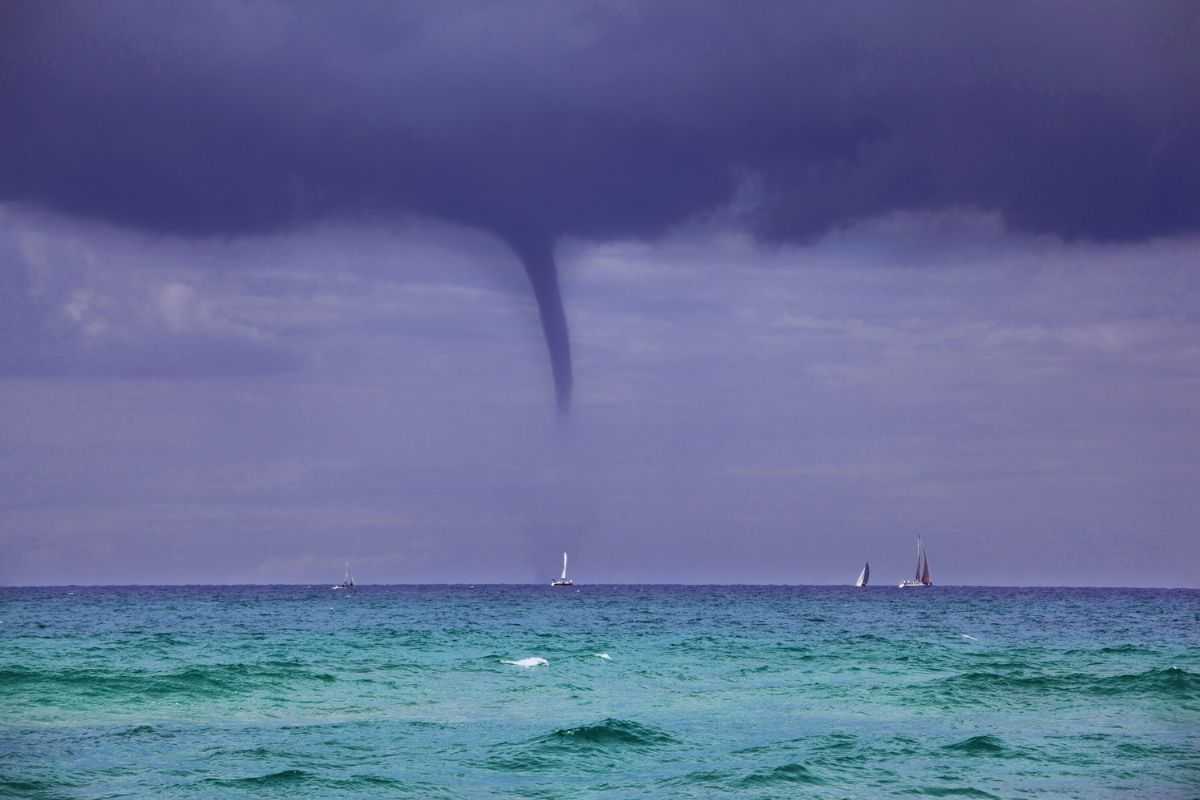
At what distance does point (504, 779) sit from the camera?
25.2 metres

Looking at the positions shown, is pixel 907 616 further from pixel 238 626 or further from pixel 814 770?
pixel 814 770

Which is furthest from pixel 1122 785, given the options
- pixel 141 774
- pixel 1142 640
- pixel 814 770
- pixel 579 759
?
pixel 1142 640

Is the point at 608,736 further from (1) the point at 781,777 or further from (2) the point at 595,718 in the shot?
(1) the point at 781,777

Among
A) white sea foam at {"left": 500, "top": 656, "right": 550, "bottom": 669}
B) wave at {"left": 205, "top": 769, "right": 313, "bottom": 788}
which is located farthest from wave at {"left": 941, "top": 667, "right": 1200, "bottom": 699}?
wave at {"left": 205, "top": 769, "right": 313, "bottom": 788}

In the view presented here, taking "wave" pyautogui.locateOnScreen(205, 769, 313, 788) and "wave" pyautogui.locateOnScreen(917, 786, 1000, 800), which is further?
"wave" pyautogui.locateOnScreen(205, 769, 313, 788)

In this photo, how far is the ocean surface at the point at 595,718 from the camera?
81.5 feet

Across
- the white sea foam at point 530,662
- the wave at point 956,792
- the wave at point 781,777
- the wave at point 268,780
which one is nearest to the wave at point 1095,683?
the white sea foam at point 530,662

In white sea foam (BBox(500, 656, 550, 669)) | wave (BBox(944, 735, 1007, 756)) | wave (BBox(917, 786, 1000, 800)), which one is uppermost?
wave (BBox(944, 735, 1007, 756))

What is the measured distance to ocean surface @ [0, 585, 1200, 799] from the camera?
24828 millimetres

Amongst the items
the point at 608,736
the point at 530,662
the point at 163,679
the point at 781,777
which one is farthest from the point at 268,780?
the point at 530,662

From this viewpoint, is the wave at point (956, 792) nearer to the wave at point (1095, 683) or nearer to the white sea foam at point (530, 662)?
the wave at point (1095, 683)

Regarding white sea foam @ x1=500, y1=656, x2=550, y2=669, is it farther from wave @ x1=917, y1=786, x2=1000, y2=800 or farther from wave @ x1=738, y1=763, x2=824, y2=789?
wave @ x1=917, y1=786, x2=1000, y2=800

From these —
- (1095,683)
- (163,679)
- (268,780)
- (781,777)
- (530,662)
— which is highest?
(1095,683)

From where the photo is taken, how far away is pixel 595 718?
33688 mm
